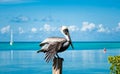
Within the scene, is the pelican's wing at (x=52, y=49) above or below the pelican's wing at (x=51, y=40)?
below

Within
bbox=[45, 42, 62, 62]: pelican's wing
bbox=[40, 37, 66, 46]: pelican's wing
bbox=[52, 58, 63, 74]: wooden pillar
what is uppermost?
bbox=[40, 37, 66, 46]: pelican's wing

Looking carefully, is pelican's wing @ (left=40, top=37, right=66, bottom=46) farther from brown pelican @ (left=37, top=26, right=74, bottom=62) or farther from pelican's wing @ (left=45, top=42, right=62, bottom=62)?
pelican's wing @ (left=45, top=42, right=62, bottom=62)

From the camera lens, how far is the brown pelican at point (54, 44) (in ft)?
43.3

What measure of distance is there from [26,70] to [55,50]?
35.4 metres

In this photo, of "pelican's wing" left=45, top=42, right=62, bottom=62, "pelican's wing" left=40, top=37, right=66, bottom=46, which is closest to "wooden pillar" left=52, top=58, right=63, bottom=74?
"pelican's wing" left=45, top=42, right=62, bottom=62

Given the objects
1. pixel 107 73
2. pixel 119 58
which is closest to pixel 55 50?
pixel 119 58

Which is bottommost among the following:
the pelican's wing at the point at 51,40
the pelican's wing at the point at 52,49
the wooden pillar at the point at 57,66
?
the wooden pillar at the point at 57,66

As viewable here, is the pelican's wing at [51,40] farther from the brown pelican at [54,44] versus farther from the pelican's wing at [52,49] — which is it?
the pelican's wing at [52,49]

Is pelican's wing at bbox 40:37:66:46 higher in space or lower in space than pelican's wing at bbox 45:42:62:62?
higher

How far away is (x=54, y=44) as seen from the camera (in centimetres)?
1327

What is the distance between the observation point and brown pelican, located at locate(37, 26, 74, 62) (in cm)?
1320

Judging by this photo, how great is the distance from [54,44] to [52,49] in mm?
156

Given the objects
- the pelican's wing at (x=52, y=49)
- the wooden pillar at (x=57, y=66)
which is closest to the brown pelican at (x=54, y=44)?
the pelican's wing at (x=52, y=49)

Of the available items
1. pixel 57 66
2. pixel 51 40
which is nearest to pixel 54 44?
pixel 51 40
